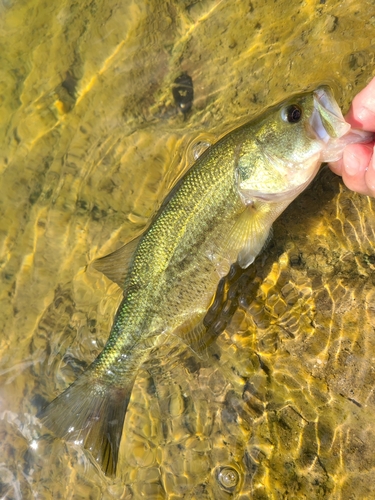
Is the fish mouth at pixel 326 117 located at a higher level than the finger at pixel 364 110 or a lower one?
higher

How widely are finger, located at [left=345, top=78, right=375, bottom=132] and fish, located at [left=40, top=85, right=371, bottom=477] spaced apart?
40 cm

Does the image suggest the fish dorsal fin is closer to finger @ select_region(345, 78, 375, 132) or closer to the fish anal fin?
the fish anal fin

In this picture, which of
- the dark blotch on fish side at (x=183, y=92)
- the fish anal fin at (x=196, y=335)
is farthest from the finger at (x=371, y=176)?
the dark blotch on fish side at (x=183, y=92)

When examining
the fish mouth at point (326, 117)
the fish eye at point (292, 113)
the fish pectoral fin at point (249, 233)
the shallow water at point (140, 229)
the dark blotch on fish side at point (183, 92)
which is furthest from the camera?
the dark blotch on fish side at point (183, 92)

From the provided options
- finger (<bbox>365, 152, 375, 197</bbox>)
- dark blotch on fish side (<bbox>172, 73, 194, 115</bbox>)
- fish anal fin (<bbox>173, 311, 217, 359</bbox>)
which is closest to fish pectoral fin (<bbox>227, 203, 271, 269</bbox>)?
fish anal fin (<bbox>173, 311, 217, 359</bbox>)

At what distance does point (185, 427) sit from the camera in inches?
138

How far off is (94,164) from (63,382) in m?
2.30

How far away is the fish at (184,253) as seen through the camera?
3.07 m

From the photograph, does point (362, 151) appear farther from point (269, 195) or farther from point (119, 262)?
point (119, 262)

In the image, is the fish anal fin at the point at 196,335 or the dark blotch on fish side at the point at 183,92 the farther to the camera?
the dark blotch on fish side at the point at 183,92

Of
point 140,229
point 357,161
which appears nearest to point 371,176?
point 357,161

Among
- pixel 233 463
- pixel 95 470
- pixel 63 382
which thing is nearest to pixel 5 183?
pixel 63 382

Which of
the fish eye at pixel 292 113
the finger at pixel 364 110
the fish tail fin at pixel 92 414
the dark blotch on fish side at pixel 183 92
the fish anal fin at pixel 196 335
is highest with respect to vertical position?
the dark blotch on fish side at pixel 183 92

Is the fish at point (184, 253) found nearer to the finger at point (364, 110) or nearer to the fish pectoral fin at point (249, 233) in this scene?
the fish pectoral fin at point (249, 233)
